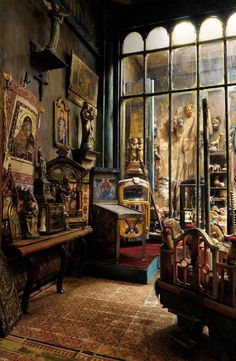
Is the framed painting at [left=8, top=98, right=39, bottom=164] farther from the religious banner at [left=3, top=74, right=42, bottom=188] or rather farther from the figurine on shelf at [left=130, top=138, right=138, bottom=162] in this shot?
the figurine on shelf at [left=130, top=138, right=138, bottom=162]

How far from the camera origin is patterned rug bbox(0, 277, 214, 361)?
6.93 ft

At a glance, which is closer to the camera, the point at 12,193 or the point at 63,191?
the point at 12,193

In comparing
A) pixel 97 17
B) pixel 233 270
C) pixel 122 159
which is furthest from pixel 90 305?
pixel 97 17

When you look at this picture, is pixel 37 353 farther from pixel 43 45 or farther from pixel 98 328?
pixel 43 45

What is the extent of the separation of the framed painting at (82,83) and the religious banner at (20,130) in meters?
1.27

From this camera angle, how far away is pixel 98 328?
2529mm

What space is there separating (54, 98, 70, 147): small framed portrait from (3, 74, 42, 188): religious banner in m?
0.57

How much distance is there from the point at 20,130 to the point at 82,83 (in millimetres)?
2218

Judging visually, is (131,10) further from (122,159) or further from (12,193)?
(12,193)

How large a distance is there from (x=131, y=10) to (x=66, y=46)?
8.48 ft

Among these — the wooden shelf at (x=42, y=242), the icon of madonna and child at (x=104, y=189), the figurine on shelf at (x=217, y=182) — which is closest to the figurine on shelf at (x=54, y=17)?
the icon of madonna and child at (x=104, y=189)

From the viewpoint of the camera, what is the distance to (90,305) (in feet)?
10.0

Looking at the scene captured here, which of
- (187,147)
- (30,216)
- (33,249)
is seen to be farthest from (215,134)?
(33,249)

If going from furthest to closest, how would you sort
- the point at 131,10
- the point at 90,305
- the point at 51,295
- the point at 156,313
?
the point at 131,10 < the point at 51,295 < the point at 90,305 < the point at 156,313
